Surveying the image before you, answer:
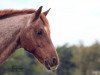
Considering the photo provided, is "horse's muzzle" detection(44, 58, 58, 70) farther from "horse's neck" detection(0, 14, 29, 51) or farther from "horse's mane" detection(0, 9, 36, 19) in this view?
"horse's mane" detection(0, 9, 36, 19)

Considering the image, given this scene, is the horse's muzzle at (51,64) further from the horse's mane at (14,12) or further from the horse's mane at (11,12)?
the horse's mane at (11,12)

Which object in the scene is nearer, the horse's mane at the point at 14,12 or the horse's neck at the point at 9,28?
the horse's neck at the point at 9,28

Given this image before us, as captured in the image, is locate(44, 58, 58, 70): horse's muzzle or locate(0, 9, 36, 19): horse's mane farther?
locate(0, 9, 36, 19): horse's mane

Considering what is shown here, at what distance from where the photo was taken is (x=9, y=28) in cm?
1002

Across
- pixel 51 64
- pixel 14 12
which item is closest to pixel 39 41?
pixel 51 64

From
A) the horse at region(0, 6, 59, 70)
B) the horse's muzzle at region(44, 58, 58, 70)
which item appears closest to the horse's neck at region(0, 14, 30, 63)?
the horse at region(0, 6, 59, 70)

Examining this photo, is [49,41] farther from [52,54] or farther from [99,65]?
[99,65]

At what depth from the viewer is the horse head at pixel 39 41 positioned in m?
9.98

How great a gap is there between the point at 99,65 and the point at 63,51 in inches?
157

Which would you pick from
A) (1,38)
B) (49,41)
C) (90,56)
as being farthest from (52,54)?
(90,56)

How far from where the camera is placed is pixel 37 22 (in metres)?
10.2

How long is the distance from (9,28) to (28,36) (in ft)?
1.36

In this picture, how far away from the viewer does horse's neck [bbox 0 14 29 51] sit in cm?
994

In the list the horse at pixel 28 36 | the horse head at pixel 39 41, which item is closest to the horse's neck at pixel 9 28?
the horse at pixel 28 36
